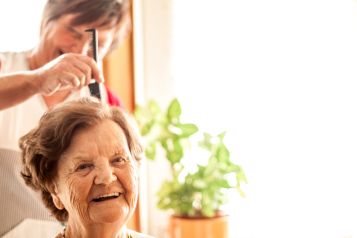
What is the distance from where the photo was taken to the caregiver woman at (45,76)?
85 centimetres

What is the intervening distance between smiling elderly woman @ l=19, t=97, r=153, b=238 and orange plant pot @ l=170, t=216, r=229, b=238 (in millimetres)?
921

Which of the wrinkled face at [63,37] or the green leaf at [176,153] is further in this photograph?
the green leaf at [176,153]

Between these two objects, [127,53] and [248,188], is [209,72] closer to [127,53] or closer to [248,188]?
[127,53]

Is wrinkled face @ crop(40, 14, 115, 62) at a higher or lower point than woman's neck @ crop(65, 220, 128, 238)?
higher

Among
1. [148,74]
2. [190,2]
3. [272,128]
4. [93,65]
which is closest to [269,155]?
[272,128]

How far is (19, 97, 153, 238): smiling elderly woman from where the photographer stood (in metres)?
0.76

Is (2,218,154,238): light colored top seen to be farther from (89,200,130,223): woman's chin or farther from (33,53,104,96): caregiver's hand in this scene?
(33,53,104,96): caregiver's hand

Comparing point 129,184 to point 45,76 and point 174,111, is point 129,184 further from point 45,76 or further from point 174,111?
point 174,111

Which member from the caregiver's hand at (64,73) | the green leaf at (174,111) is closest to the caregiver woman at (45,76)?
the caregiver's hand at (64,73)

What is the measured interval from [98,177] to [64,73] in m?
0.29

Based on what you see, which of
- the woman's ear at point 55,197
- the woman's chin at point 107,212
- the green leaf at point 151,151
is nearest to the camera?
the woman's chin at point 107,212

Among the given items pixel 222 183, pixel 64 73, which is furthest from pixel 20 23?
pixel 222 183

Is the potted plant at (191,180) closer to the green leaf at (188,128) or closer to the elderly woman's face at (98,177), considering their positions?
the green leaf at (188,128)

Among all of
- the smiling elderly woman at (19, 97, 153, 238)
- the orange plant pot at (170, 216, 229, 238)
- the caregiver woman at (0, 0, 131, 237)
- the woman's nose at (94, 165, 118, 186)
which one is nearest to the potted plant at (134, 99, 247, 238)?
the orange plant pot at (170, 216, 229, 238)
